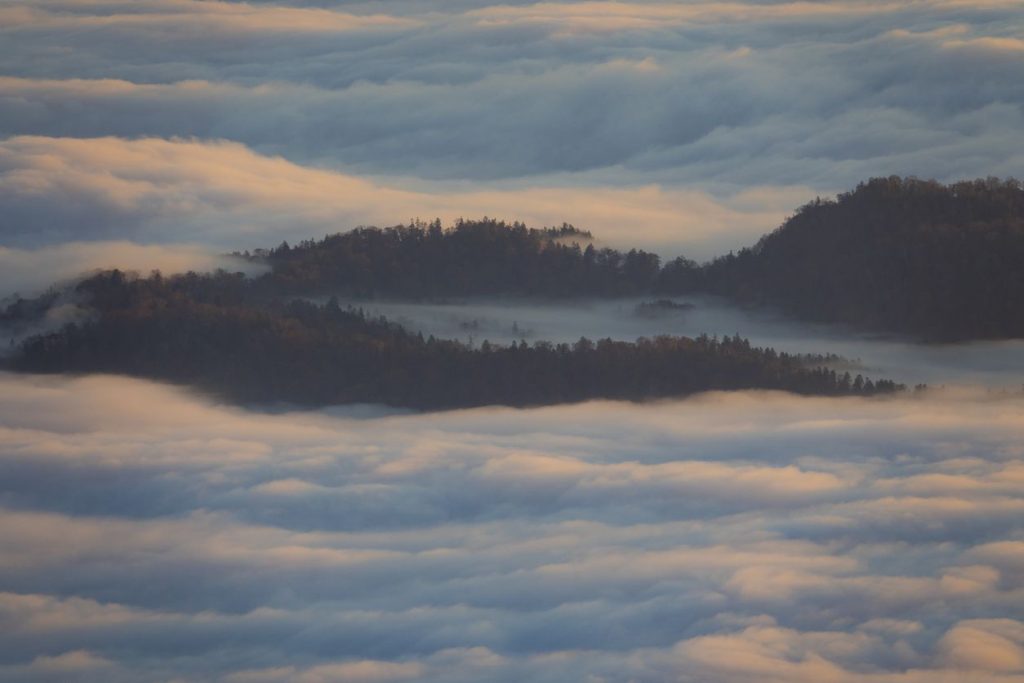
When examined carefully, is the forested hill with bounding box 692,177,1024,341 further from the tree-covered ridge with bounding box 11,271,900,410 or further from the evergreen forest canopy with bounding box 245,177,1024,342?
the tree-covered ridge with bounding box 11,271,900,410

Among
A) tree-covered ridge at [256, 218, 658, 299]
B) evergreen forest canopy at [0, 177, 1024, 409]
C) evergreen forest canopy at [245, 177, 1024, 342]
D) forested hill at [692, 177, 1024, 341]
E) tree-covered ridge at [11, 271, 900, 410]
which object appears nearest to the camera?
tree-covered ridge at [11, 271, 900, 410]

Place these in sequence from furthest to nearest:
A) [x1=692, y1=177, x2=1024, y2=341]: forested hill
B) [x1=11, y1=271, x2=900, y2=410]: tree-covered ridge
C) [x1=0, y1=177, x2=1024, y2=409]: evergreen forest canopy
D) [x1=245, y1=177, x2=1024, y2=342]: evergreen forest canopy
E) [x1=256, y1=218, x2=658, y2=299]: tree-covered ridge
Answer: [x1=256, y1=218, x2=658, y2=299]: tree-covered ridge < [x1=245, y1=177, x2=1024, y2=342]: evergreen forest canopy < [x1=692, y1=177, x2=1024, y2=341]: forested hill < [x1=0, y1=177, x2=1024, y2=409]: evergreen forest canopy < [x1=11, y1=271, x2=900, y2=410]: tree-covered ridge

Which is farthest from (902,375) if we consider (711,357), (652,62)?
(652,62)

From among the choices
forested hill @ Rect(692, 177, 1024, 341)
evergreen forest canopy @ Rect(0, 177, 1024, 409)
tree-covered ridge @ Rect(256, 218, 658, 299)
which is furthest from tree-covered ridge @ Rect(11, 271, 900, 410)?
tree-covered ridge @ Rect(256, 218, 658, 299)

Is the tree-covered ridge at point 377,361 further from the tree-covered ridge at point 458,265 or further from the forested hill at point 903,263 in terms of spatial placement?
the tree-covered ridge at point 458,265

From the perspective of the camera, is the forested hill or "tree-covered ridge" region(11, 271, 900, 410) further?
the forested hill

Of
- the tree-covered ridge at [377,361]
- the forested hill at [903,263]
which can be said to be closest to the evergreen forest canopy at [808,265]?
the forested hill at [903,263]

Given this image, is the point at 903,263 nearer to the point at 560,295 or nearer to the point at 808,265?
the point at 808,265

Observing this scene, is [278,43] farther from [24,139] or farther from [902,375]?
[902,375]
